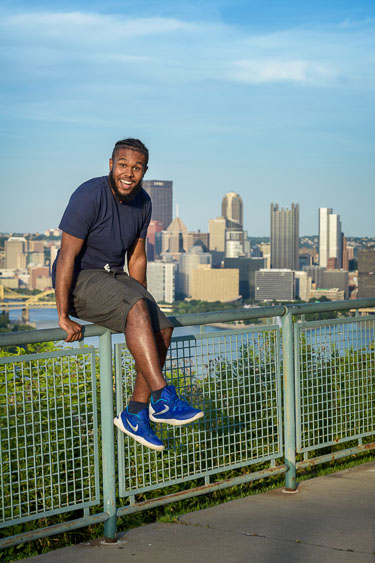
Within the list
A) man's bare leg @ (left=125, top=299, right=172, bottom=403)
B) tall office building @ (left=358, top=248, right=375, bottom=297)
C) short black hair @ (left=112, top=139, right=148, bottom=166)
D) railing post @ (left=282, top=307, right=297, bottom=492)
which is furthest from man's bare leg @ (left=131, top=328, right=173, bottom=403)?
tall office building @ (left=358, top=248, right=375, bottom=297)

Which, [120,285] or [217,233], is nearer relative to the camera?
[120,285]

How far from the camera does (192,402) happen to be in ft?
14.1

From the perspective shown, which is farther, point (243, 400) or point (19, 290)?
point (19, 290)

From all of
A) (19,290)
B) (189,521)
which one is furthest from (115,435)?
(19,290)

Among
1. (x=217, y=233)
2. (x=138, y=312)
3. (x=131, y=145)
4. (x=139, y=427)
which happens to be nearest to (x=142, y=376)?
(x=139, y=427)

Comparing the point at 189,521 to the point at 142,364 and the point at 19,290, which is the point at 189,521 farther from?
the point at 19,290

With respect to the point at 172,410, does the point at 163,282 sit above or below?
below

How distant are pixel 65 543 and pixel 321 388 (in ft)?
6.17

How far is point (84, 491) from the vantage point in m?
3.93

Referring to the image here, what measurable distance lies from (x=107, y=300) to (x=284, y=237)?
6257 inches

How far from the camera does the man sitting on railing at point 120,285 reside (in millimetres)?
3564

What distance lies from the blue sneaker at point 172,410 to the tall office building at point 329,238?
132 metres

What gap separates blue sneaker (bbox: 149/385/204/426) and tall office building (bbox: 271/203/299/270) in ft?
454

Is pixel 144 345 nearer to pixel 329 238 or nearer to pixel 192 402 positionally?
pixel 192 402
